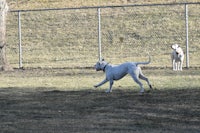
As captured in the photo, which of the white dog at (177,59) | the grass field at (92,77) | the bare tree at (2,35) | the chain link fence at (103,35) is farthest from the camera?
the chain link fence at (103,35)

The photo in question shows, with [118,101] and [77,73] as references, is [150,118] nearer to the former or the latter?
[118,101]

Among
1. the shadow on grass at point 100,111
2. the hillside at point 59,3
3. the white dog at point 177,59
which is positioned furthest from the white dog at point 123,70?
the hillside at point 59,3

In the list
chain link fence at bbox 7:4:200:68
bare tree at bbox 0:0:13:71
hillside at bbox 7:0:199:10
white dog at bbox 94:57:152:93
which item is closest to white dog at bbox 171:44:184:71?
chain link fence at bbox 7:4:200:68

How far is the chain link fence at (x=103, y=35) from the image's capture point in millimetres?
29031

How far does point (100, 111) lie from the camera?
12.6 metres

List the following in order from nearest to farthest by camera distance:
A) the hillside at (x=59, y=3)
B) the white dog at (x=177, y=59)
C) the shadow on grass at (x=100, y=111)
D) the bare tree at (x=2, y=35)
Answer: the shadow on grass at (x=100, y=111), the white dog at (x=177, y=59), the bare tree at (x=2, y=35), the hillside at (x=59, y=3)

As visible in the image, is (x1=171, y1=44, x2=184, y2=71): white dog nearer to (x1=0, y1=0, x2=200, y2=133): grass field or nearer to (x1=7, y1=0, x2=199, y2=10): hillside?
(x1=0, y1=0, x2=200, y2=133): grass field

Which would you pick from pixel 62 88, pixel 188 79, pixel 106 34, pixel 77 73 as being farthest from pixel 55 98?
pixel 106 34

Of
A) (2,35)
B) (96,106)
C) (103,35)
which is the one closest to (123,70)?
(96,106)

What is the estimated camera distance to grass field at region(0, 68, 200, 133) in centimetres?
1103

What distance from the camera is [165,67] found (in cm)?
2475

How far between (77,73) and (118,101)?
856 cm

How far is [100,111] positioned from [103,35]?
18891 mm

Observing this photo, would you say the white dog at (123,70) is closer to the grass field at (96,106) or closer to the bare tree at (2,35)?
the grass field at (96,106)
